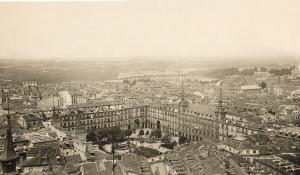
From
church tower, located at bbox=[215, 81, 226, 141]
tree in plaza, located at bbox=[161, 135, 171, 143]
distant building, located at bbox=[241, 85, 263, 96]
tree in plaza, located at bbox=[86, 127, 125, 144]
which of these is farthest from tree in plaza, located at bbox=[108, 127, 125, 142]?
distant building, located at bbox=[241, 85, 263, 96]

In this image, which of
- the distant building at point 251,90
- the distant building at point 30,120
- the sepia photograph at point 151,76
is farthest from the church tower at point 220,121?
the distant building at point 30,120

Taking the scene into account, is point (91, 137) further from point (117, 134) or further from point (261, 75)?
point (261, 75)

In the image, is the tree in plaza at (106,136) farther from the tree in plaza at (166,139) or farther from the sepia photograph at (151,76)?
→ the tree in plaza at (166,139)

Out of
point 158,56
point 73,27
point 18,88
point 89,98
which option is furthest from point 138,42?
point 89,98

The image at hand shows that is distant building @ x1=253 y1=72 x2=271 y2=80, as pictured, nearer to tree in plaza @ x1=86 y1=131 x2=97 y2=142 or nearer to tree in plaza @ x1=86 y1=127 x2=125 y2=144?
tree in plaza @ x1=86 y1=127 x2=125 y2=144

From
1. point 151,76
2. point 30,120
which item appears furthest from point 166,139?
point 30,120

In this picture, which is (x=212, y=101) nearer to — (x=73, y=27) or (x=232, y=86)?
(x=232, y=86)

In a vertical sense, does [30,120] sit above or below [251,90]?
below

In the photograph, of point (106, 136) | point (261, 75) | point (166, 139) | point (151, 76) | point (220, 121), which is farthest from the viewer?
point (261, 75)
